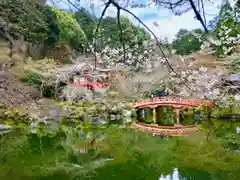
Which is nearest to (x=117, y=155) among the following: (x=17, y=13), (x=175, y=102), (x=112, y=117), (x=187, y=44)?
(x=17, y=13)

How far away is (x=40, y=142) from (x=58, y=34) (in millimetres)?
5712

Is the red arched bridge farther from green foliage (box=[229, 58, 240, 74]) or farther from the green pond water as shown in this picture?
the green pond water

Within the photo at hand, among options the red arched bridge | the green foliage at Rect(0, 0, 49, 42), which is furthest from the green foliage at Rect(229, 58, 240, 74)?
the green foliage at Rect(0, 0, 49, 42)

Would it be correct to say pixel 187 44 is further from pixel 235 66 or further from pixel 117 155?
pixel 117 155

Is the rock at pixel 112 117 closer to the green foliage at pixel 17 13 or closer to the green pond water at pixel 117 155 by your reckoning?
the green pond water at pixel 117 155

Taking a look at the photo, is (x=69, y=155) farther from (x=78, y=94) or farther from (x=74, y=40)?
(x=74, y=40)

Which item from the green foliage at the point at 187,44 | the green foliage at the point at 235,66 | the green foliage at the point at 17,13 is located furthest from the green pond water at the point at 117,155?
the green foliage at the point at 187,44

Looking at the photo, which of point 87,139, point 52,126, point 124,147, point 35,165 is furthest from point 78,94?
point 35,165

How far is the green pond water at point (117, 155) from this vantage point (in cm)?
465

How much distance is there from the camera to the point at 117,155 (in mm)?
5914

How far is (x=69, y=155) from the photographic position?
5.94 m

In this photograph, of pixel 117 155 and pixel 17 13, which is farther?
pixel 117 155

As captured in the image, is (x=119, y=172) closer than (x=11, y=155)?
Yes

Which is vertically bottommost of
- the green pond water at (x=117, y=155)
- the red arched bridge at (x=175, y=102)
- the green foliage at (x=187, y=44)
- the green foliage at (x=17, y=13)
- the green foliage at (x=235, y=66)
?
the green pond water at (x=117, y=155)
